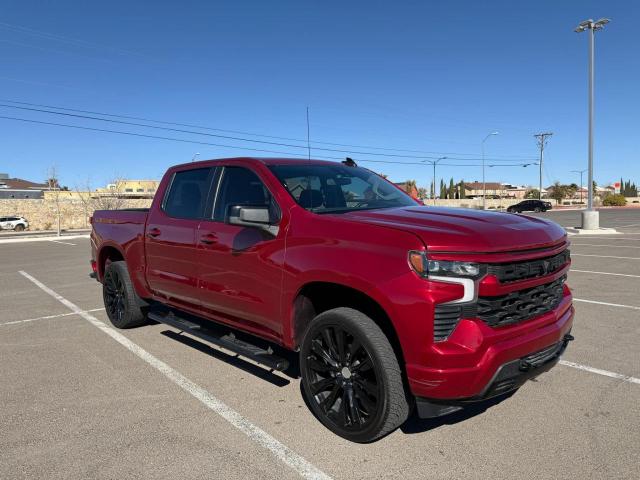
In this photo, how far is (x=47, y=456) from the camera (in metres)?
3.00

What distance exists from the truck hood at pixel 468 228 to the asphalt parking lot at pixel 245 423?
1.26 m

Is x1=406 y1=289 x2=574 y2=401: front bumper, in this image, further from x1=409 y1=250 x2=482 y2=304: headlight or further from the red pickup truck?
x1=409 y1=250 x2=482 y2=304: headlight

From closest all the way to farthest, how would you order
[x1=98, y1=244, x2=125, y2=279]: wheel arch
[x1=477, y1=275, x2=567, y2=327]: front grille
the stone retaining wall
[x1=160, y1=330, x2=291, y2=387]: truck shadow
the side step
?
[x1=477, y1=275, x2=567, y2=327]: front grille
the side step
[x1=160, y1=330, x2=291, y2=387]: truck shadow
[x1=98, y1=244, x2=125, y2=279]: wheel arch
the stone retaining wall

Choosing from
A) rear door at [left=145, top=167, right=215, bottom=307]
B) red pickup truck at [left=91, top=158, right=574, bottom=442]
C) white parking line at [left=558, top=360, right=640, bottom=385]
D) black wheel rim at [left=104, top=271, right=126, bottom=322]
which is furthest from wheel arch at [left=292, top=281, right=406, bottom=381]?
black wheel rim at [left=104, top=271, right=126, bottom=322]

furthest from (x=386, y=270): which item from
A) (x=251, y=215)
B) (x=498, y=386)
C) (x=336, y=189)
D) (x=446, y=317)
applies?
(x=336, y=189)

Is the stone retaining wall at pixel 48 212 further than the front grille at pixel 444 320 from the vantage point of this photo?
Yes

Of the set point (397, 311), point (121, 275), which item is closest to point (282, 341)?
point (397, 311)

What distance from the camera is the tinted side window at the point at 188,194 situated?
179 inches

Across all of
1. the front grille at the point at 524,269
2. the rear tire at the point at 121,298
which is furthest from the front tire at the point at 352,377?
the rear tire at the point at 121,298

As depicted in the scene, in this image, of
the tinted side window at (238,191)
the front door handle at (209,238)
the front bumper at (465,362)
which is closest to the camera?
the front bumper at (465,362)

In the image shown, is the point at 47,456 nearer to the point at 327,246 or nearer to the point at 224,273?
the point at 224,273

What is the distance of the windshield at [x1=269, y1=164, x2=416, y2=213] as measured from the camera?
3.81 meters

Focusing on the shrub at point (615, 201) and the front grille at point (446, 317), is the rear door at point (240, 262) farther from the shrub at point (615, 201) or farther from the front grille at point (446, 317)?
the shrub at point (615, 201)

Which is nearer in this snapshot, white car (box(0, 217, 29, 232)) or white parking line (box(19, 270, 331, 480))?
white parking line (box(19, 270, 331, 480))
